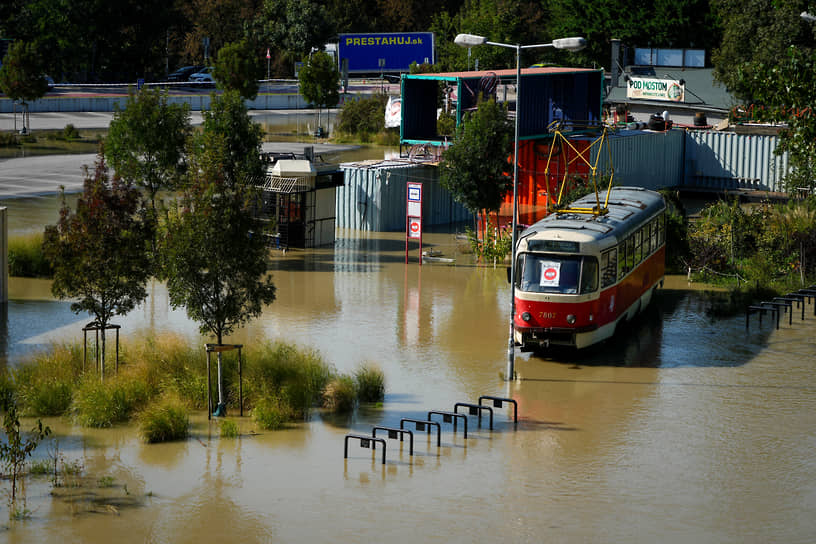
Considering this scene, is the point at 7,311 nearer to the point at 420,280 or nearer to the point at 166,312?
the point at 166,312

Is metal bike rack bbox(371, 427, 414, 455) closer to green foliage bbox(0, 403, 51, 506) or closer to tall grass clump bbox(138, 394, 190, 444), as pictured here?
tall grass clump bbox(138, 394, 190, 444)

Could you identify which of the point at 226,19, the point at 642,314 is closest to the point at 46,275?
the point at 642,314

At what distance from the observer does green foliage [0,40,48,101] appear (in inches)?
2304

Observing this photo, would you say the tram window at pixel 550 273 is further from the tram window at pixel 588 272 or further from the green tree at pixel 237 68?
the green tree at pixel 237 68

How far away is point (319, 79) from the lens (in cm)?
6625

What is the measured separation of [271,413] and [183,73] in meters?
73.3

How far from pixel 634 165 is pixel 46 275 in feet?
77.7

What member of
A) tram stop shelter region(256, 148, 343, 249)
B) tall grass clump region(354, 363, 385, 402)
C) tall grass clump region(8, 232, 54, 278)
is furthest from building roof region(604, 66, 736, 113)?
tall grass clump region(354, 363, 385, 402)

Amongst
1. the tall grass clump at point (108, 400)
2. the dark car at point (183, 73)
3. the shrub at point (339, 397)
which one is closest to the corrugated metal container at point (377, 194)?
the shrub at point (339, 397)

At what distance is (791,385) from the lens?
2203 cm

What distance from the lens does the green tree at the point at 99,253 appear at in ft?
65.5

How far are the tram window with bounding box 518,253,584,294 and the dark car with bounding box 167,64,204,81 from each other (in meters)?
68.8

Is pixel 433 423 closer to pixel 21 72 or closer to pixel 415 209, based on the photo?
pixel 415 209

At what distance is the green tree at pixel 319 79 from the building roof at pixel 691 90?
17331mm
